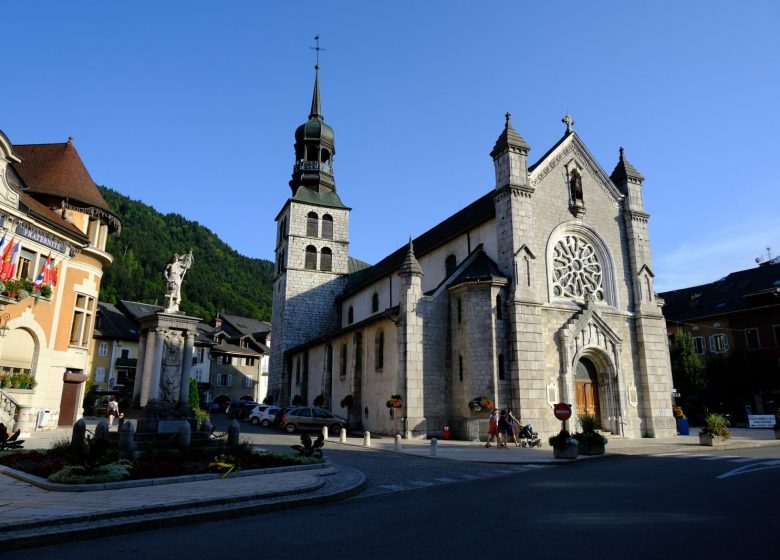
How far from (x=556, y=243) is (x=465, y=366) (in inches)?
351

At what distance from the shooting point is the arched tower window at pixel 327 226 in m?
47.9

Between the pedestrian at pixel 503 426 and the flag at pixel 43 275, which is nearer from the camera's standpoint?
the pedestrian at pixel 503 426

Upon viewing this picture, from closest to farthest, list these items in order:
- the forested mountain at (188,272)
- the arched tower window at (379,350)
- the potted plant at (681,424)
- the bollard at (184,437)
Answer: the bollard at (184,437), the potted plant at (681,424), the arched tower window at (379,350), the forested mountain at (188,272)

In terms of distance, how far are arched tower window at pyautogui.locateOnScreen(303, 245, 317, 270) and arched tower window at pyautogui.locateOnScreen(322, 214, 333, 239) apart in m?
1.65

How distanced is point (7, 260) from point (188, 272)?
98.2 meters

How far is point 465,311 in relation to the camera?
25984 mm

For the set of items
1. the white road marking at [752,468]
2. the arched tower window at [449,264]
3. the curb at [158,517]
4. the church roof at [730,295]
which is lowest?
the curb at [158,517]

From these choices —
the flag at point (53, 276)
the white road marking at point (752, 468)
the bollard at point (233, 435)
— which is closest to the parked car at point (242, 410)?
the flag at point (53, 276)

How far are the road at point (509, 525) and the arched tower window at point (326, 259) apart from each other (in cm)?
3579

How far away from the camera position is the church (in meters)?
25.1

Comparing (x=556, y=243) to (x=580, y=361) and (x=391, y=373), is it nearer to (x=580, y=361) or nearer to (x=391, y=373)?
(x=580, y=361)

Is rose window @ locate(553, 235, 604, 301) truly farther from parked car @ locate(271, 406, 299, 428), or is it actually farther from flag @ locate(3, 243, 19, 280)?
flag @ locate(3, 243, 19, 280)

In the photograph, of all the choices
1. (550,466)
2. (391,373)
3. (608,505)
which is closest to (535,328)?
(391,373)

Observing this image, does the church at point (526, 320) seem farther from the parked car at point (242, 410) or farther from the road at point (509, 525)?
the road at point (509, 525)
